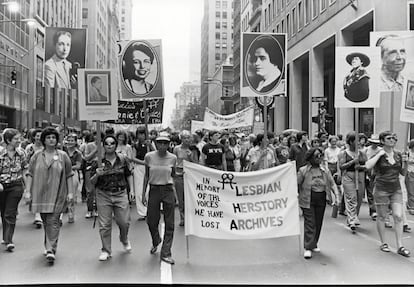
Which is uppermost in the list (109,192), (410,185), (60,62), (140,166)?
(60,62)

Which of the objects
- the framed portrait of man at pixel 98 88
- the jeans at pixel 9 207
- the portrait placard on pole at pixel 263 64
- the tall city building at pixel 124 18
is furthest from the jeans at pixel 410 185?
the tall city building at pixel 124 18

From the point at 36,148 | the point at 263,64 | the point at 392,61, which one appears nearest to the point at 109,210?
the point at 36,148

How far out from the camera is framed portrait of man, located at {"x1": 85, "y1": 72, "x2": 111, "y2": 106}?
7.57m

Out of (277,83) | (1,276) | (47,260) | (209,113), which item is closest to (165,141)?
(47,260)

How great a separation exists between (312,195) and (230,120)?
13.6 meters

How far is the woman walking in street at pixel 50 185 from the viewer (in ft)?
20.8

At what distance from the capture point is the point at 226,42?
13962cm

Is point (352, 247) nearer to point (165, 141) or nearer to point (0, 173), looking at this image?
point (165, 141)

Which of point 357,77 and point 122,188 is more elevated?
point 357,77

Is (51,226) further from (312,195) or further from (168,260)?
(312,195)

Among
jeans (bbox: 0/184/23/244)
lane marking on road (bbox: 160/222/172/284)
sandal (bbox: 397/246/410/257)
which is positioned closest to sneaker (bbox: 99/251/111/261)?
lane marking on road (bbox: 160/222/172/284)

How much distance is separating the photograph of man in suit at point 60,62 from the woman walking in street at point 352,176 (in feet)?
20.8

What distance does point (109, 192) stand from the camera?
21.2 ft

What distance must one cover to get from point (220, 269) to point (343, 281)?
150 centimetres
